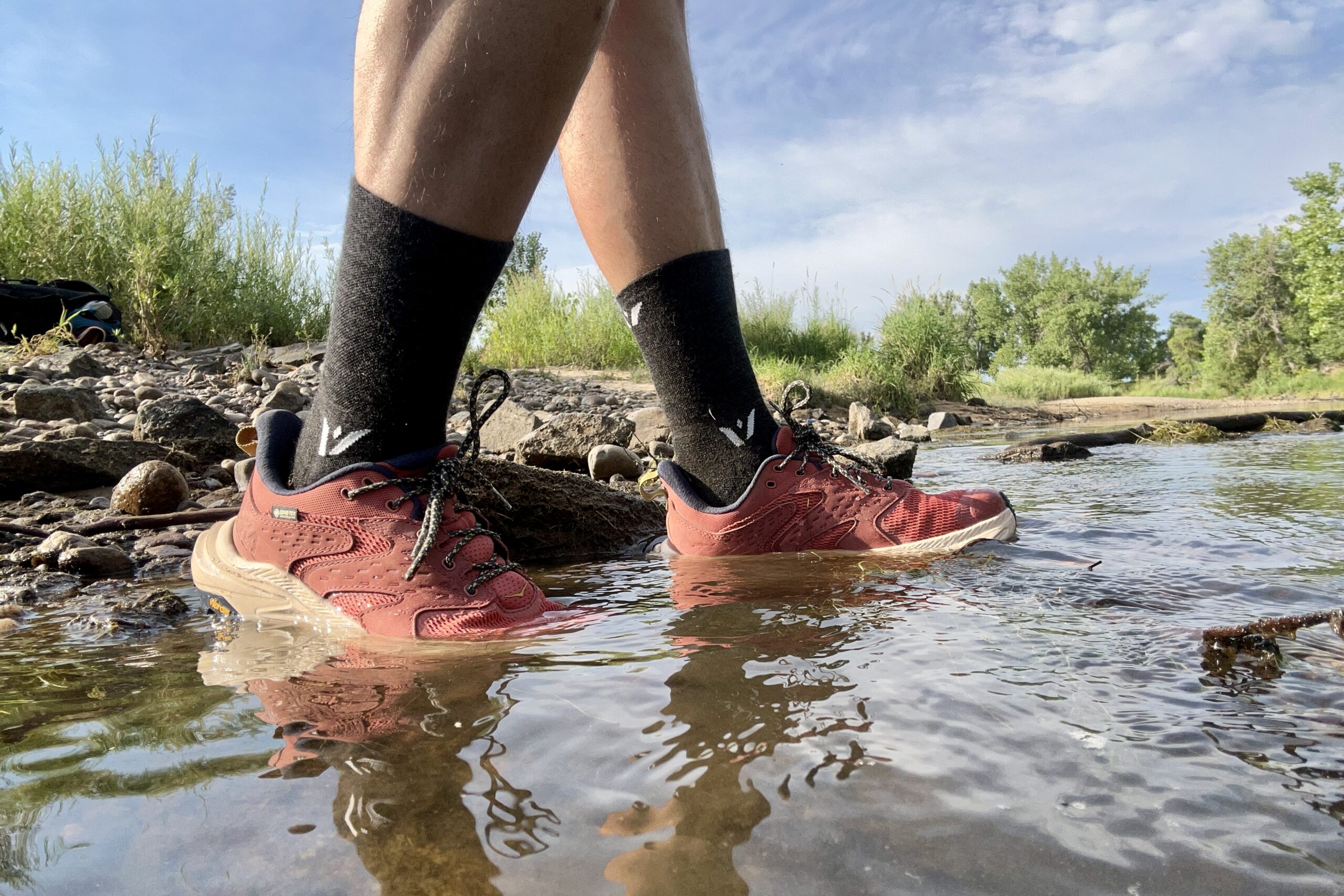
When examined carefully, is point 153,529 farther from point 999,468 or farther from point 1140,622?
point 999,468

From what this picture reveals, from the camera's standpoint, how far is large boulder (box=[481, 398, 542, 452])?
499cm

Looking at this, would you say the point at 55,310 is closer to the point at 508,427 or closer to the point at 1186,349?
the point at 508,427

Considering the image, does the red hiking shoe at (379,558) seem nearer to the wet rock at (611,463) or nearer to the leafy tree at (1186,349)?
the wet rock at (611,463)

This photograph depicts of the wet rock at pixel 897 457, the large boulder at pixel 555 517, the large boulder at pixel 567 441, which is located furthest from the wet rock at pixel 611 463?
the large boulder at pixel 555 517

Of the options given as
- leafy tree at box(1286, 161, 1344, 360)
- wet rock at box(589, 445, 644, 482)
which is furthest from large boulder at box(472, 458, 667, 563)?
leafy tree at box(1286, 161, 1344, 360)

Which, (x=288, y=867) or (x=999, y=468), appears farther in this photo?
(x=999, y=468)

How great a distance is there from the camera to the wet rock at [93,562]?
196 cm

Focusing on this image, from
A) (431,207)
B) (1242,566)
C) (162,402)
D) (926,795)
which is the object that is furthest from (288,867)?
(162,402)

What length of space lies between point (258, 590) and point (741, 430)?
1080mm

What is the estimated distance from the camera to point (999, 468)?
457 centimetres

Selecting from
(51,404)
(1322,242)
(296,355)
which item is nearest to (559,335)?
(296,355)

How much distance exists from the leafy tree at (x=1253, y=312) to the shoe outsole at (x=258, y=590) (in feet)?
145

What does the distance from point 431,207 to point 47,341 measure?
697cm

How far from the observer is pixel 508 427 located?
16.6ft
